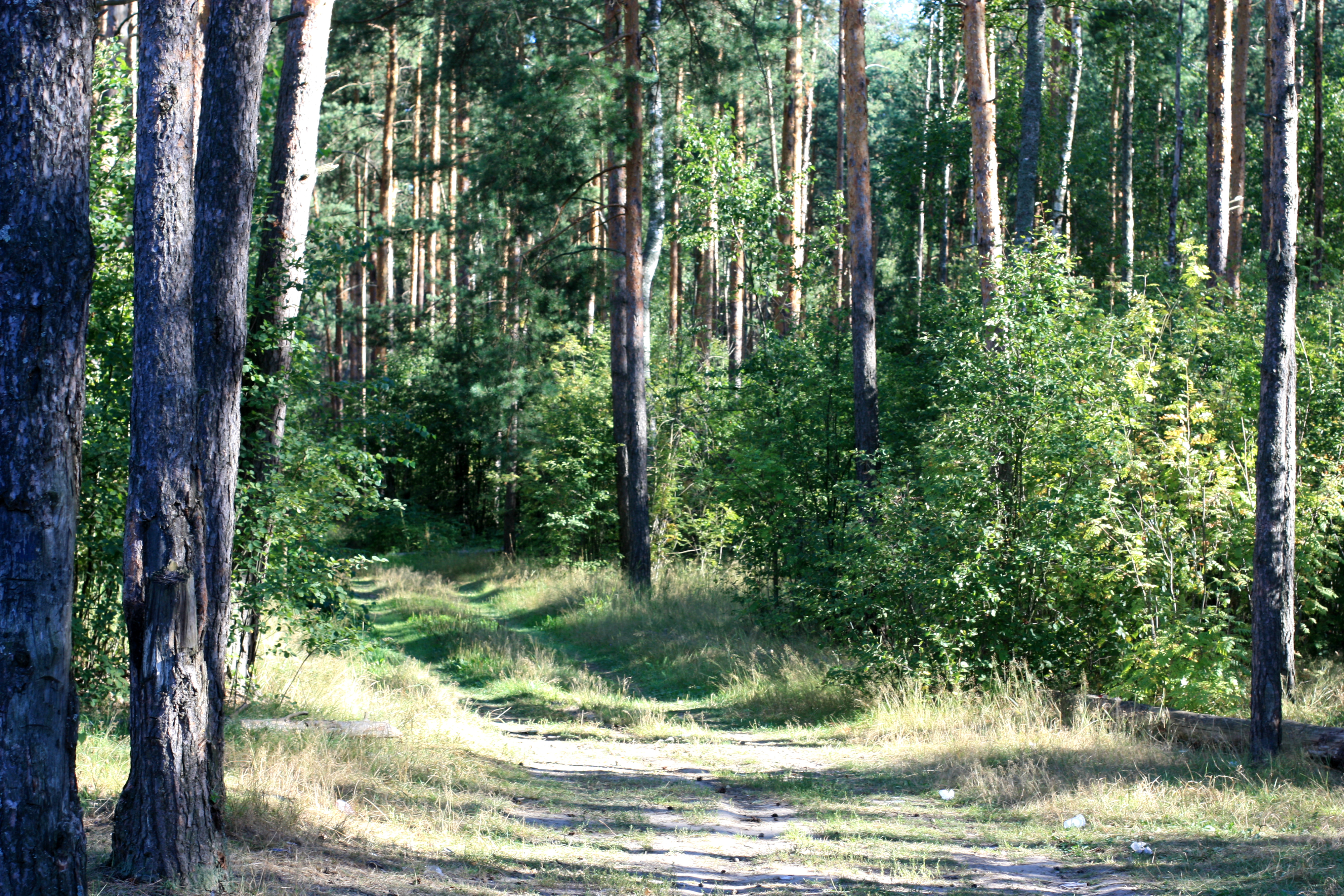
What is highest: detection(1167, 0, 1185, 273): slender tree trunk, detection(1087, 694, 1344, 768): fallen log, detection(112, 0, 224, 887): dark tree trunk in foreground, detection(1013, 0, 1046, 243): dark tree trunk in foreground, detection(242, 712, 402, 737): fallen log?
detection(1167, 0, 1185, 273): slender tree trunk

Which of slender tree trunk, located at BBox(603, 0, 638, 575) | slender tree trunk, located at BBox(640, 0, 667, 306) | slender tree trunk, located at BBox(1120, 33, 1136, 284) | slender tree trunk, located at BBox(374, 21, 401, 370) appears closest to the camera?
slender tree trunk, located at BBox(640, 0, 667, 306)

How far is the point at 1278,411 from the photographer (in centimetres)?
802

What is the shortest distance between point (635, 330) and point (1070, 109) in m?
16.1

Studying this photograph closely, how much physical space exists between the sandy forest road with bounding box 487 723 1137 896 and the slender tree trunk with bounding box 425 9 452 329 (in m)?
16.1

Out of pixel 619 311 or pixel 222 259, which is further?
pixel 619 311

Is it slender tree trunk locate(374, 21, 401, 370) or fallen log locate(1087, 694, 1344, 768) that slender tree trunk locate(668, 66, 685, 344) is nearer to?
slender tree trunk locate(374, 21, 401, 370)

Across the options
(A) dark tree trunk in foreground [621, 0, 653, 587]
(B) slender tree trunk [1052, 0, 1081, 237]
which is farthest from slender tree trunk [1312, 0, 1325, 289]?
(A) dark tree trunk in foreground [621, 0, 653, 587]

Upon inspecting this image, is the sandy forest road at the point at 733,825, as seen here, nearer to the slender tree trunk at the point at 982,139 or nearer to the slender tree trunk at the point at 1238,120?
the slender tree trunk at the point at 982,139

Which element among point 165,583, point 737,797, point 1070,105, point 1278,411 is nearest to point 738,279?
point 1070,105

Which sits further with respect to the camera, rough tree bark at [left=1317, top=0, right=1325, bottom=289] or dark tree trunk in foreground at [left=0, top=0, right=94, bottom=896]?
rough tree bark at [left=1317, top=0, right=1325, bottom=289]

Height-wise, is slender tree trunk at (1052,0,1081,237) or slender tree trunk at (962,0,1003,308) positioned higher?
slender tree trunk at (1052,0,1081,237)

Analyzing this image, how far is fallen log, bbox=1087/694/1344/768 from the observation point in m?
7.66

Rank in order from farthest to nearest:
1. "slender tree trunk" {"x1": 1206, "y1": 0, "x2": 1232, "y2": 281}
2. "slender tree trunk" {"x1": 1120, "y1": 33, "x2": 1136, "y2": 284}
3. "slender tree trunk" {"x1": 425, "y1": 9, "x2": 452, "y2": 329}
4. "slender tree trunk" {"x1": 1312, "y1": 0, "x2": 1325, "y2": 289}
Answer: "slender tree trunk" {"x1": 1120, "y1": 33, "x2": 1136, "y2": 284}
"slender tree trunk" {"x1": 425, "y1": 9, "x2": 452, "y2": 329}
"slender tree trunk" {"x1": 1312, "y1": 0, "x2": 1325, "y2": 289}
"slender tree trunk" {"x1": 1206, "y1": 0, "x2": 1232, "y2": 281}

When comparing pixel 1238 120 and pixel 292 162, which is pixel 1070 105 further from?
pixel 292 162
